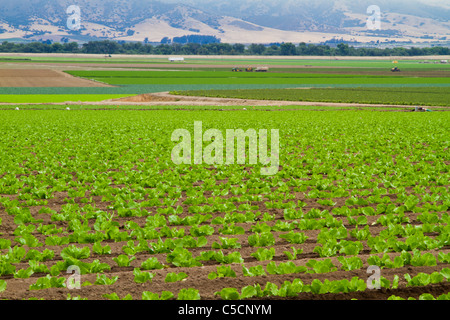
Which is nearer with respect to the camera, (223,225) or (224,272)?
(224,272)

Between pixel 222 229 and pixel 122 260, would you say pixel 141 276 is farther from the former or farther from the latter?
pixel 222 229

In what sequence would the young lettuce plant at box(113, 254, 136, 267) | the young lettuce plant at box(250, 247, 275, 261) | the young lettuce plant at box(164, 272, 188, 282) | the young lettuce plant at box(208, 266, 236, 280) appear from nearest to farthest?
the young lettuce plant at box(164, 272, 188, 282)
the young lettuce plant at box(208, 266, 236, 280)
the young lettuce plant at box(113, 254, 136, 267)
the young lettuce plant at box(250, 247, 275, 261)

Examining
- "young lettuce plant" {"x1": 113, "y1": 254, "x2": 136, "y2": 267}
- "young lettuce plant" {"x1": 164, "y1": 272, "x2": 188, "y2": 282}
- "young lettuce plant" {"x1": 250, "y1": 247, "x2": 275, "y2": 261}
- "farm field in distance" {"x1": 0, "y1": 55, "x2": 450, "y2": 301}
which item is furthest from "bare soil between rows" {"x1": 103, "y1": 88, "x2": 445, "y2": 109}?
"young lettuce plant" {"x1": 164, "y1": 272, "x2": 188, "y2": 282}

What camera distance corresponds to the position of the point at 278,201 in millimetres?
13164

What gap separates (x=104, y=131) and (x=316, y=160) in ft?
51.1

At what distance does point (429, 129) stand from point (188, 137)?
14.3 meters

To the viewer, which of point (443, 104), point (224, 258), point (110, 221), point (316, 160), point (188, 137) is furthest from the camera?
point (443, 104)

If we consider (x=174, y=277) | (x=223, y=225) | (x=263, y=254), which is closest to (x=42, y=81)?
(x=223, y=225)

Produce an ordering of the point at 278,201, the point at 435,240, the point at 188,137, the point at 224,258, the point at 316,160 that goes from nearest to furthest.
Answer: the point at 224,258 → the point at 435,240 → the point at 278,201 → the point at 316,160 → the point at 188,137

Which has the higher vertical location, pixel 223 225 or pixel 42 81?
pixel 223 225

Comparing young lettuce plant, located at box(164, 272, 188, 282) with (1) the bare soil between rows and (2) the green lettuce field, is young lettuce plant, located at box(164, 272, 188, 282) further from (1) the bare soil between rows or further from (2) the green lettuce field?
(1) the bare soil between rows
